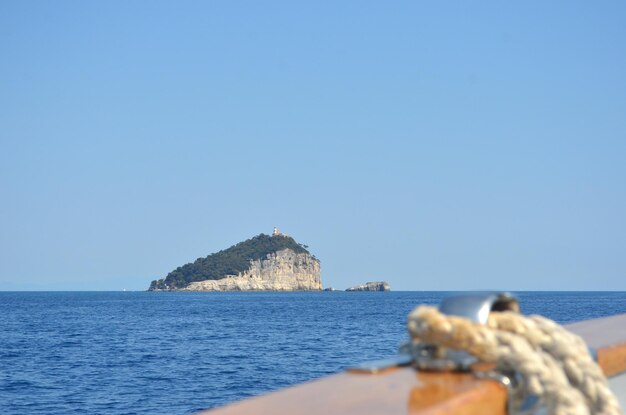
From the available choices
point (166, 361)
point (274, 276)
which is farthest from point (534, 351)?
point (274, 276)

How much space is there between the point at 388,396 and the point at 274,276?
638 ft

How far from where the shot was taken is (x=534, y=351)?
143cm

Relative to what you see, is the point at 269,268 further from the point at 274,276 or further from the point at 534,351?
the point at 534,351

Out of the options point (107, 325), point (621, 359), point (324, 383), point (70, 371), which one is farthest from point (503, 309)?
point (107, 325)

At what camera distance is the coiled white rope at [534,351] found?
138 cm

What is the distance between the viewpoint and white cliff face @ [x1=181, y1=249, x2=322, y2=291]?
193637mm

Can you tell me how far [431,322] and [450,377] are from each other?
0.40ft

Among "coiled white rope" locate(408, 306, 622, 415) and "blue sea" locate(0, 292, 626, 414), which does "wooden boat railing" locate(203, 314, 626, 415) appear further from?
"blue sea" locate(0, 292, 626, 414)

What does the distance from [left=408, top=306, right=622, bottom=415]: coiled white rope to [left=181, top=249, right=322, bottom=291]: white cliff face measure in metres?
192

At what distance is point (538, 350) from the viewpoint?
1.45 m

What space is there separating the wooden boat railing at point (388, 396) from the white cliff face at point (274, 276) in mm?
191592

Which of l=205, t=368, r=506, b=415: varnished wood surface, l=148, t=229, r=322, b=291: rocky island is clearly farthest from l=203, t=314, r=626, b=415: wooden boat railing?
l=148, t=229, r=322, b=291: rocky island

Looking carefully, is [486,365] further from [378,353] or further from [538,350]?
[378,353]

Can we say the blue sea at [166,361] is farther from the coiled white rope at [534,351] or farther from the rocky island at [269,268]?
the rocky island at [269,268]
